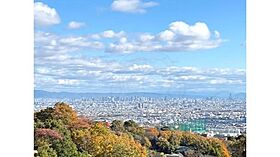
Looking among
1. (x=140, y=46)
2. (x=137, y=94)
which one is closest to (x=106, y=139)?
(x=137, y=94)

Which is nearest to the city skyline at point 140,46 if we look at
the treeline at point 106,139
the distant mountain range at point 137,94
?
the distant mountain range at point 137,94

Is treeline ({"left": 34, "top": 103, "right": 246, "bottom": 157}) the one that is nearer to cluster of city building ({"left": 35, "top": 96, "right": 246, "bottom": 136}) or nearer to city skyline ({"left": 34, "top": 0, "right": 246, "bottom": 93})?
cluster of city building ({"left": 35, "top": 96, "right": 246, "bottom": 136})

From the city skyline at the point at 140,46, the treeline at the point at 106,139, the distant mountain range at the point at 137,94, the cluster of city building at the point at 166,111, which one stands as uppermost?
the city skyline at the point at 140,46

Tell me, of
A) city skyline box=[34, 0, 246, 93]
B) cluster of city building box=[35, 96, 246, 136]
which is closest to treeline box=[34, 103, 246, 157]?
cluster of city building box=[35, 96, 246, 136]

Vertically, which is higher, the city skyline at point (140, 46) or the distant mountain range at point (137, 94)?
the city skyline at point (140, 46)

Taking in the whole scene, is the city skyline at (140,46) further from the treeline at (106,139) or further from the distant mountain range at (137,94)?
the treeline at (106,139)
